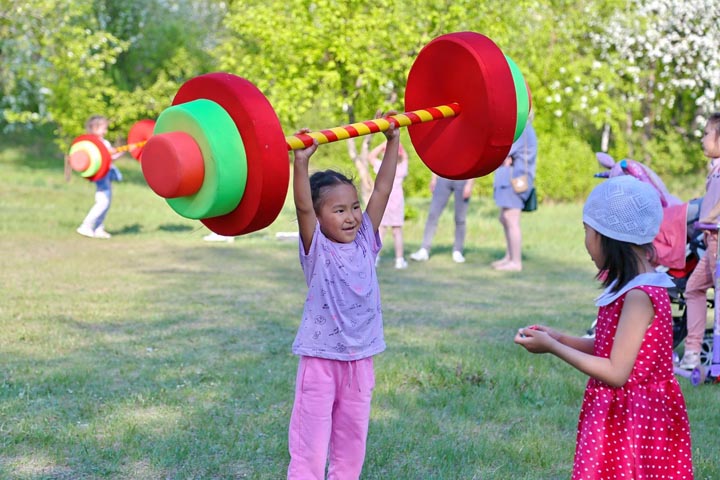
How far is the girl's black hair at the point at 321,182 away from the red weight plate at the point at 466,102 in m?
Result: 0.56

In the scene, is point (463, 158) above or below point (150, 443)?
above

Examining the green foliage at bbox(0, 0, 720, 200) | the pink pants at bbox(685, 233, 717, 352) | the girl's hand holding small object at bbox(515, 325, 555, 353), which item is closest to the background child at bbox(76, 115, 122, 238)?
the green foliage at bbox(0, 0, 720, 200)

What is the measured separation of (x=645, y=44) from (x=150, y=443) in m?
18.7

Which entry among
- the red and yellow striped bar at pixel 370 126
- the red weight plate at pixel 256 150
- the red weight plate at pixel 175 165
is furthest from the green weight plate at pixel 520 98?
the red weight plate at pixel 175 165

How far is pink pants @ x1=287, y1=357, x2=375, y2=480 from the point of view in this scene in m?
3.46

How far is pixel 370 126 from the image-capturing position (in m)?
3.46

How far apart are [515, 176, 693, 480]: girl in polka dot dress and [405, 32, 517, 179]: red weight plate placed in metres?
0.84

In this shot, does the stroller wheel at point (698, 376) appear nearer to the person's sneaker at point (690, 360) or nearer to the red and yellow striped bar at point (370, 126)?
the person's sneaker at point (690, 360)

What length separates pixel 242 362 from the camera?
6035 millimetres

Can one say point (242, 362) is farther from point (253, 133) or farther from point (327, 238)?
point (253, 133)

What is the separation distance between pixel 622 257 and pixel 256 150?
50.4 inches

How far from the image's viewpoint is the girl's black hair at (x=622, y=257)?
2.94 meters

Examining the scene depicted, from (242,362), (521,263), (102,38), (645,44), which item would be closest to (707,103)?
(645,44)

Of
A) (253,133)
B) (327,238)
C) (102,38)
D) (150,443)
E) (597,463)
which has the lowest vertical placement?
(150,443)
